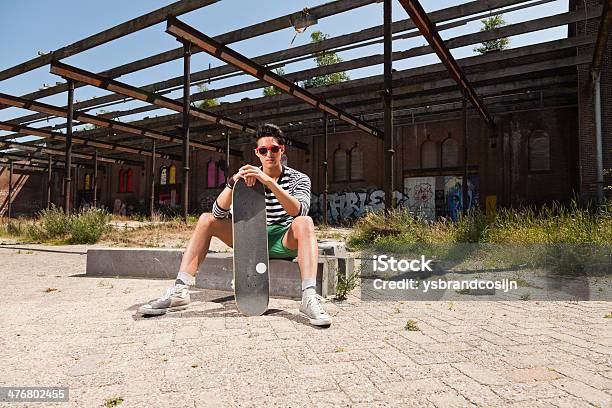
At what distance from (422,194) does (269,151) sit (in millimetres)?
17992

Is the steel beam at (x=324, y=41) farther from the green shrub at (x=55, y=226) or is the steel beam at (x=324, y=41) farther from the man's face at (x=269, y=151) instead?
the man's face at (x=269, y=151)

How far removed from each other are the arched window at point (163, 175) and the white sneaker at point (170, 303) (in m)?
27.6

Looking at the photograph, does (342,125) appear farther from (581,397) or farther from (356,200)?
(581,397)

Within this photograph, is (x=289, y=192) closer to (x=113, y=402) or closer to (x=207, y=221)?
(x=207, y=221)

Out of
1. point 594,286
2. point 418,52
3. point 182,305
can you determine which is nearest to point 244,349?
point 182,305

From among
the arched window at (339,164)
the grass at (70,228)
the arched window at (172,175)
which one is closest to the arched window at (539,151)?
the arched window at (339,164)

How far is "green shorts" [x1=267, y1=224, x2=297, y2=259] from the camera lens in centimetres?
326

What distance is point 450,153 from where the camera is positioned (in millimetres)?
19484

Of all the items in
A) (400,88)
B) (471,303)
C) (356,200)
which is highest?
(400,88)

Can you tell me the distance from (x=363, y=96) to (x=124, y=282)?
14.5 meters

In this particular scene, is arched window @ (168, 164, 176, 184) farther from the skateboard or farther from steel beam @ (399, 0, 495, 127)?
the skateboard

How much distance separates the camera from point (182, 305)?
321cm

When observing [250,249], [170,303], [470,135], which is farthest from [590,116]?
[170,303]

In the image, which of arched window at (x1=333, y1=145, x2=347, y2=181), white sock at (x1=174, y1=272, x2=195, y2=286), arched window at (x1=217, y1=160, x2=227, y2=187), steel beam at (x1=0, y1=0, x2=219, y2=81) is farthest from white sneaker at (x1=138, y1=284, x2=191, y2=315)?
arched window at (x1=217, y1=160, x2=227, y2=187)
